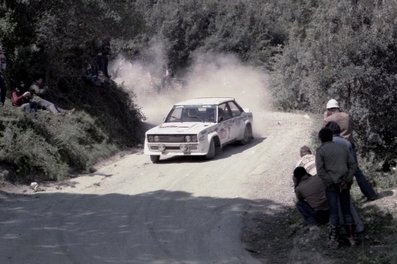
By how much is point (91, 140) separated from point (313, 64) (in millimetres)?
7787

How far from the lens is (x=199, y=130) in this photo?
1519 cm

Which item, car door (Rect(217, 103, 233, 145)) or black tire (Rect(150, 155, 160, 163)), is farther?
car door (Rect(217, 103, 233, 145))

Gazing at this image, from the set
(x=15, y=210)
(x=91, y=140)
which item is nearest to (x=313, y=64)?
(x=15, y=210)

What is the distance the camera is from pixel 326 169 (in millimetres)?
7453

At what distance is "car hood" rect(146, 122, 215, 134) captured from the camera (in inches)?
600

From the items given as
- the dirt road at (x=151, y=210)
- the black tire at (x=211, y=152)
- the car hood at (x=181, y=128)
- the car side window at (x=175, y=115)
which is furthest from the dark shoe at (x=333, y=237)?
the car side window at (x=175, y=115)

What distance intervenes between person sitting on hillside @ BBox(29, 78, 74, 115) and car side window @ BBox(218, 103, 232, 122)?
4461 millimetres

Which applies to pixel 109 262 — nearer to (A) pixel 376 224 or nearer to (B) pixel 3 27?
(A) pixel 376 224

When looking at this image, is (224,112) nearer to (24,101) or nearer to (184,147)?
(184,147)

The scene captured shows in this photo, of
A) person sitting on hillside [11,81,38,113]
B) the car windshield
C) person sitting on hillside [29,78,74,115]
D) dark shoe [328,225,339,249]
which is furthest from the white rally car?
dark shoe [328,225,339,249]

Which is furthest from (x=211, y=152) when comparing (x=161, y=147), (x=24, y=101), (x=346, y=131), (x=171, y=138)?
(x=346, y=131)

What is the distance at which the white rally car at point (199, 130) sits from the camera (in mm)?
15125

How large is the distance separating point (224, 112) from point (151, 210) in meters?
7.18

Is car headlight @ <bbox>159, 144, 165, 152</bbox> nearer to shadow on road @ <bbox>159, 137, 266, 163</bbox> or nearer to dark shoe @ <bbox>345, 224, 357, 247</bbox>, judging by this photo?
shadow on road @ <bbox>159, 137, 266, 163</bbox>
